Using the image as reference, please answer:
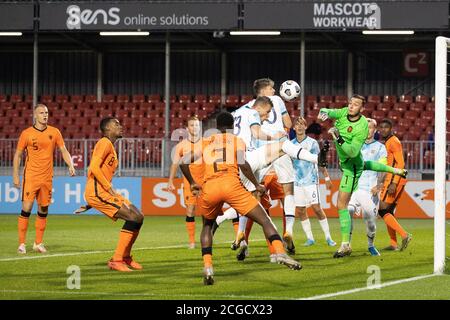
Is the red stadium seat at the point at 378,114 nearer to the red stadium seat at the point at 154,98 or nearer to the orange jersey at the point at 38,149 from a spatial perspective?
the red stadium seat at the point at 154,98

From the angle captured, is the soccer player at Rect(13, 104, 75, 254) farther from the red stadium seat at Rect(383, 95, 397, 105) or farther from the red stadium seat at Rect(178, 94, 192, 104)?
the red stadium seat at Rect(383, 95, 397, 105)

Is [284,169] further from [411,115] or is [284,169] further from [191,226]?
[411,115]

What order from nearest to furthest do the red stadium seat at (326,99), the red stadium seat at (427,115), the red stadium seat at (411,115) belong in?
the red stadium seat at (427,115)
the red stadium seat at (411,115)
the red stadium seat at (326,99)

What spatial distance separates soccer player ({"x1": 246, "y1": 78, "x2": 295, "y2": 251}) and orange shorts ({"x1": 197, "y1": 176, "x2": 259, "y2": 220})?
2787mm

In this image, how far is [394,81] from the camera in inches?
1473

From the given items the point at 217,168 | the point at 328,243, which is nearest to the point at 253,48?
the point at 328,243

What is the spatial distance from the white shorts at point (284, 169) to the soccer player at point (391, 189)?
188 cm

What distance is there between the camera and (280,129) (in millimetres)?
14875

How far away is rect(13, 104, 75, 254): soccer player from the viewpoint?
53.0 feet

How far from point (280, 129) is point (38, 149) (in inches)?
160

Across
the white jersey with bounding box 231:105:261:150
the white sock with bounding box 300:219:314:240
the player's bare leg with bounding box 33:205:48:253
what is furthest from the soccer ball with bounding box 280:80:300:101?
the player's bare leg with bounding box 33:205:48:253

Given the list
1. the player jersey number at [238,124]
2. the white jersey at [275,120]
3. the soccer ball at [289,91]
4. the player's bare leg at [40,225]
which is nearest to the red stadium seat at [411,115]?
the soccer ball at [289,91]

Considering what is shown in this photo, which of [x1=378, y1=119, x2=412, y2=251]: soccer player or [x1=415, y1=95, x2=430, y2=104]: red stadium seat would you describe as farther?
[x1=415, y1=95, x2=430, y2=104]: red stadium seat

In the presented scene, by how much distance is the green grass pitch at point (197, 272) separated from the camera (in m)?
10.7
